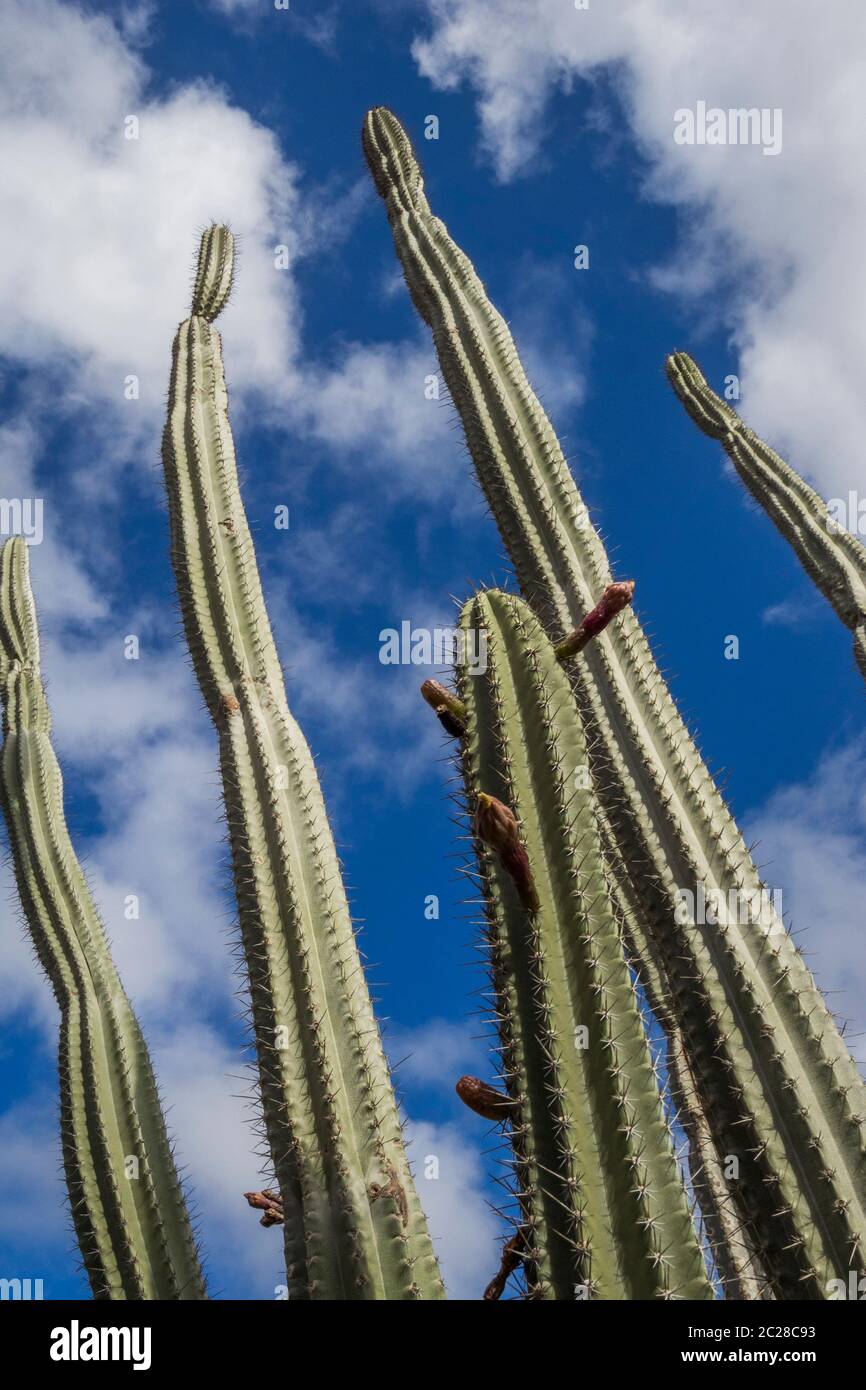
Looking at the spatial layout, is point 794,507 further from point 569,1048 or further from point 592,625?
point 569,1048

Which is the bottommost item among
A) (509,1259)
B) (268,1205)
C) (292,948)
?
(509,1259)

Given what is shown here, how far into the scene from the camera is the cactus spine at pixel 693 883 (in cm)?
334

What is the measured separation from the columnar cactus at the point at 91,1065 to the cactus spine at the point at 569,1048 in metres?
3.25

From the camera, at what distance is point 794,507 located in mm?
7590

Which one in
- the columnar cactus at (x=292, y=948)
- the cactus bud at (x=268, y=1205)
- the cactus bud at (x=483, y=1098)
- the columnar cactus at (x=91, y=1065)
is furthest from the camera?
the columnar cactus at (x=91, y=1065)

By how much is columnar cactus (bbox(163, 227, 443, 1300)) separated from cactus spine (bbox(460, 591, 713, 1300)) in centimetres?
131

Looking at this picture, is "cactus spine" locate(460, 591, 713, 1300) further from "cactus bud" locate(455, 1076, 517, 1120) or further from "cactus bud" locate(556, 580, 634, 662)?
"cactus bud" locate(556, 580, 634, 662)

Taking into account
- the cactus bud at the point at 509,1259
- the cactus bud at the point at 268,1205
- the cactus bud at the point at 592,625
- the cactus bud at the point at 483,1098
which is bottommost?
the cactus bud at the point at 509,1259

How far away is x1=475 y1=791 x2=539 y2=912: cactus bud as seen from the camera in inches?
114

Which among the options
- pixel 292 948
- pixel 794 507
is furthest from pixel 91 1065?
pixel 794 507

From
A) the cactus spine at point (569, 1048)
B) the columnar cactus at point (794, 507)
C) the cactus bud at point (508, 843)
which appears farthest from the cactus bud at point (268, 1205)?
the columnar cactus at point (794, 507)

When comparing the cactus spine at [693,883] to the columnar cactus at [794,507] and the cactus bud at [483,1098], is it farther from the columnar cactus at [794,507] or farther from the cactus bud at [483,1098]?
the columnar cactus at [794,507]

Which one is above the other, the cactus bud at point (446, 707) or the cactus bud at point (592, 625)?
the cactus bud at point (592, 625)

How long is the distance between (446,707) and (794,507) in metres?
5.02
